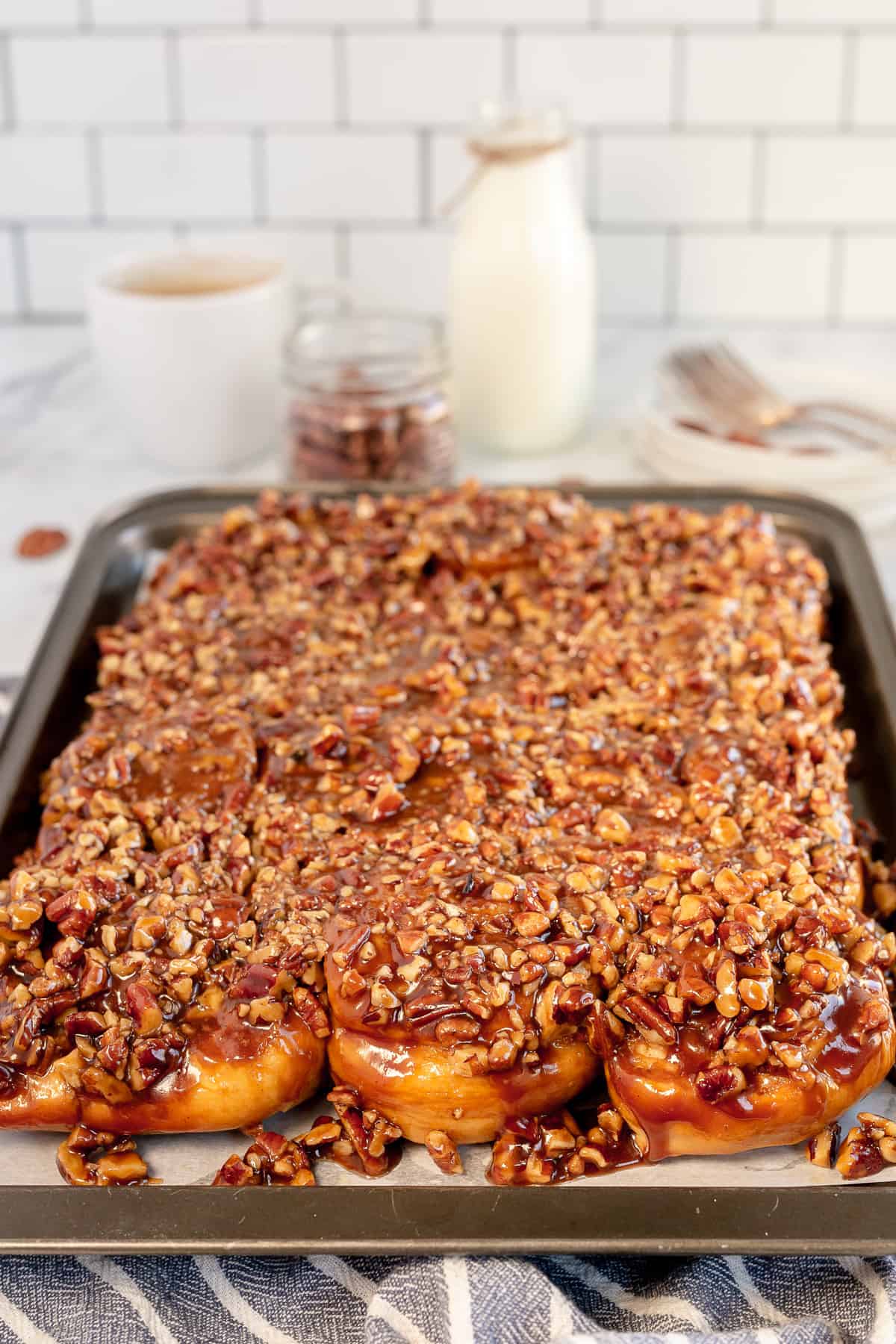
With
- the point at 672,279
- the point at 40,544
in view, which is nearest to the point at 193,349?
the point at 40,544

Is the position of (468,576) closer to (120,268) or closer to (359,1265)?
(359,1265)

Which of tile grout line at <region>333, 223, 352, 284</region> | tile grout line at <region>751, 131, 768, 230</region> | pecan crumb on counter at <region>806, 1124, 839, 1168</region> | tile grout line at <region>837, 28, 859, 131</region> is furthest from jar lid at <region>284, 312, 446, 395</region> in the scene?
pecan crumb on counter at <region>806, 1124, 839, 1168</region>

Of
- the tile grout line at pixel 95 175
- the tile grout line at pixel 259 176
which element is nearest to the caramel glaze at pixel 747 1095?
the tile grout line at pixel 259 176

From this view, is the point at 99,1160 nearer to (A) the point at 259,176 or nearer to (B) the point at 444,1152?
(B) the point at 444,1152

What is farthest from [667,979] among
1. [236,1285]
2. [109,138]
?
[109,138]

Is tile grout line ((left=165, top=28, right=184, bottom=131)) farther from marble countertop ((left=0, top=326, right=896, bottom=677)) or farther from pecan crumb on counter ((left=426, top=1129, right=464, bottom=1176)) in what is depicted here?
pecan crumb on counter ((left=426, top=1129, right=464, bottom=1176))

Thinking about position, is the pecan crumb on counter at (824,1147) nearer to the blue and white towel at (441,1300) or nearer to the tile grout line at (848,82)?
the blue and white towel at (441,1300)

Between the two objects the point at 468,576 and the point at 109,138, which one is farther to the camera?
the point at 109,138
